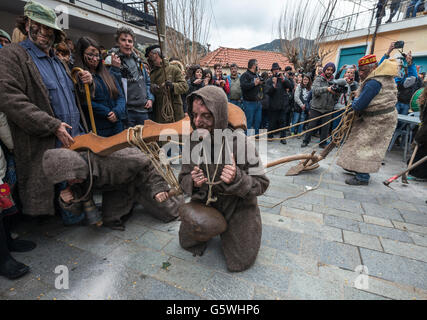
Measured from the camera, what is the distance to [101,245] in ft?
6.99

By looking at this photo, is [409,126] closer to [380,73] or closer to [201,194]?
[380,73]

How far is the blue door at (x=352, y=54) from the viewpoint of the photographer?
1222 cm

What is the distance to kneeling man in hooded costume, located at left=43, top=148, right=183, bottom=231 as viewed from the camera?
1.77 metres

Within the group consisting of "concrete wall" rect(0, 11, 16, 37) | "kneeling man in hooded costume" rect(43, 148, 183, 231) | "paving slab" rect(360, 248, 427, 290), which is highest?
"concrete wall" rect(0, 11, 16, 37)

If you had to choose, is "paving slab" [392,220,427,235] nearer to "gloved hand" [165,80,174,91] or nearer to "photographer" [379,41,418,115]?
"gloved hand" [165,80,174,91]

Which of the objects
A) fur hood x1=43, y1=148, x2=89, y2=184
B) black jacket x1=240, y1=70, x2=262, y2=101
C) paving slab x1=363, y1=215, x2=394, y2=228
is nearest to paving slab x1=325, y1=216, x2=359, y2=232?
paving slab x1=363, y1=215, x2=394, y2=228

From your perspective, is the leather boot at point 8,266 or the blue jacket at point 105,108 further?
the blue jacket at point 105,108

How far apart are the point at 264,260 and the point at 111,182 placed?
163 centimetres

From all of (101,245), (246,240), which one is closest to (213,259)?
(246,240)

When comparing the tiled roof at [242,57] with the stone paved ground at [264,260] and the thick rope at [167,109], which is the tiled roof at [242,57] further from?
the stone paved ground at [264,260]

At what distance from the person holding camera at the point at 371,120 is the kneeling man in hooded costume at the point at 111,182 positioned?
3.05 metres

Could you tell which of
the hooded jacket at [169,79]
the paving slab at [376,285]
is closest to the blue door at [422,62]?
the hooded jacket at [169,79]
